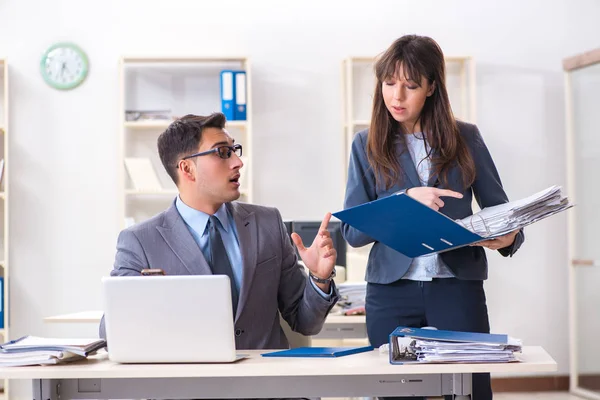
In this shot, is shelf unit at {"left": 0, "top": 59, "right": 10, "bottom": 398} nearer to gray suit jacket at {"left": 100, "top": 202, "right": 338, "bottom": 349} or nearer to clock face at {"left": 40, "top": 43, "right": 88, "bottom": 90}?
clock face at {"left": 40, "top": 43, "right": 88, "bottom": 90}

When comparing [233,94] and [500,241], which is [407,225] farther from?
[233,94]

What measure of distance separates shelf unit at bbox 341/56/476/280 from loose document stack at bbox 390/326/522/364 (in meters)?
3.27

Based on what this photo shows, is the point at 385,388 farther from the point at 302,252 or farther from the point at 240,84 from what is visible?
the point at 240,84

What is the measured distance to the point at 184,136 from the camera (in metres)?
2.41

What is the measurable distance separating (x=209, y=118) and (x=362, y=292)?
1370 millimetres

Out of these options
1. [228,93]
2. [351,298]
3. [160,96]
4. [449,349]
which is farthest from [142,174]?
[449,349]

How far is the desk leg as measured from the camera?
1821 millimetres

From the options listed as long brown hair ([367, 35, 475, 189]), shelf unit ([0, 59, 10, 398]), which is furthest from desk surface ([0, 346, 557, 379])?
shelf unit ([0, 59, 10, 398])

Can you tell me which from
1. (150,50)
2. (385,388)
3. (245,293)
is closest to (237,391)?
(385,388)

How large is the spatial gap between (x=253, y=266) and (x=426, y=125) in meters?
0.63

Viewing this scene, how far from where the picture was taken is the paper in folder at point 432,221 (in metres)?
1.88

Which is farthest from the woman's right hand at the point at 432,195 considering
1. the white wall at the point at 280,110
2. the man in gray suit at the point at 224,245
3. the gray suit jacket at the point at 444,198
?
the white wall at the point at 280,110

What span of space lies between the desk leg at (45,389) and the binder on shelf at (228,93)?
3.32 meters

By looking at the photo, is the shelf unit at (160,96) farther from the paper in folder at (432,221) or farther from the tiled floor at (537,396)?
the paper in folder at (432,221)
